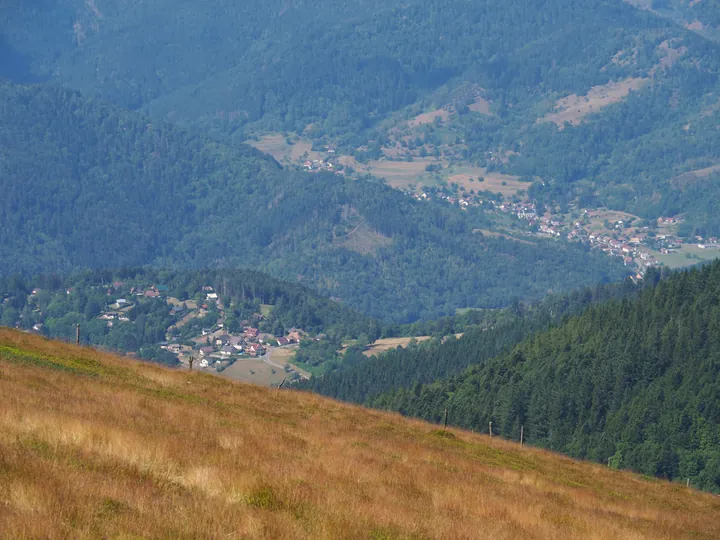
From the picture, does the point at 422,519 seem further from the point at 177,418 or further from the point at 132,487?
the point at 177,418

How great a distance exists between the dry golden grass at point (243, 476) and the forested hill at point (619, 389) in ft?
A: 239

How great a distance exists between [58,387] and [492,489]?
13540 millimetres

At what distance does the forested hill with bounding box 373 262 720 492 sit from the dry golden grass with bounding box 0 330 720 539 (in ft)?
239

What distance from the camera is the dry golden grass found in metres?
20.0

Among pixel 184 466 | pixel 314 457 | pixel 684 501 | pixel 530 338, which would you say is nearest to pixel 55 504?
pixel 184 466

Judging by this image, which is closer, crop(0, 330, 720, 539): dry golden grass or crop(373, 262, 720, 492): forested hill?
crop(0, 330, 720, 539): dry golden grass

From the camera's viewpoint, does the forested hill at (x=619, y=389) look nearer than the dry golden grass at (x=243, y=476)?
No

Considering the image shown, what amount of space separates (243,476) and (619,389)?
120323mm

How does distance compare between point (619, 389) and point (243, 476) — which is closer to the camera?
point (243, 476)

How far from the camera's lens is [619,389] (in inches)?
5453

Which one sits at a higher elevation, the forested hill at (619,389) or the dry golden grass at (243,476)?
the forested hill at (619,389)

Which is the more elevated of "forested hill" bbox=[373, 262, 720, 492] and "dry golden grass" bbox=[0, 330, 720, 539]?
"forested hill" bbox=[373, 262, 720, 492]

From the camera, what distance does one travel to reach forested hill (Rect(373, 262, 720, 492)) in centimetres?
11700

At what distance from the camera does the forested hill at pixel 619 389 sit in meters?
117
